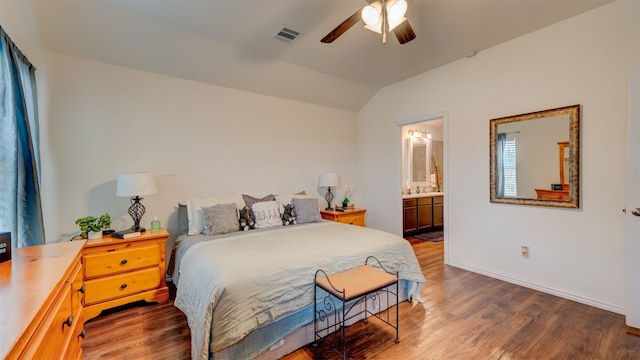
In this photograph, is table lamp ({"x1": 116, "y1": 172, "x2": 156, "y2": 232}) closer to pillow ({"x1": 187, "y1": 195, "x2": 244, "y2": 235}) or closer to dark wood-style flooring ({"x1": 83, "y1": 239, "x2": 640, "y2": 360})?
pillow ({"x1": 187, "y1": 195, "x2": 244, "y2": 235})

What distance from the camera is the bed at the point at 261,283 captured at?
1.64m

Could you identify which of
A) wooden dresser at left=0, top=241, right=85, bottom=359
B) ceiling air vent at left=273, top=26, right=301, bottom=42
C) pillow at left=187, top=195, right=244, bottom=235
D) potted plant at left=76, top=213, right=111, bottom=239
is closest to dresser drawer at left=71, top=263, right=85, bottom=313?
wooden dresser at left=0, top=241, right=85, bottom=359

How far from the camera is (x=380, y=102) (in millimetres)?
4691

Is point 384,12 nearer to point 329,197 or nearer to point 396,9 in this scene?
point 396,9

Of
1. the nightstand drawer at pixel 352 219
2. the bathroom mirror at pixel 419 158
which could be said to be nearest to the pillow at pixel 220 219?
the nightstand drawer at pixel 352 219

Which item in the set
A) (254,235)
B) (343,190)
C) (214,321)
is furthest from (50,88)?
(343,190)

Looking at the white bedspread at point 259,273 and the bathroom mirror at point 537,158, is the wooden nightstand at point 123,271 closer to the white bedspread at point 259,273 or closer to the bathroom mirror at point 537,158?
the white bedspread at point 259,273

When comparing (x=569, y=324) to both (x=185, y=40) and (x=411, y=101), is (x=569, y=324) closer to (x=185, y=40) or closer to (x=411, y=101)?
(x=411, y=101)

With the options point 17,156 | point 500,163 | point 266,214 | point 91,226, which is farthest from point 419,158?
point 17,156

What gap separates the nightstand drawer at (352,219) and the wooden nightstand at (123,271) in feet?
8.18

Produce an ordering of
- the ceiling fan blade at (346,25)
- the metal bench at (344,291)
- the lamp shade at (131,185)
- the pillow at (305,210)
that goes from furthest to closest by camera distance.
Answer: the pillow at (305,210) → the lamp shade at (131,185) → the ceiling fan blade at (346,25) → the metal bench at (344,291)

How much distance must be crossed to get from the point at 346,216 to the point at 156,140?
2830mm

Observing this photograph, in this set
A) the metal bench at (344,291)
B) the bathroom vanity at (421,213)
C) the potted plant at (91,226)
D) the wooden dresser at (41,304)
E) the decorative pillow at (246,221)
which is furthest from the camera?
the bathroom vanity at (421,213)

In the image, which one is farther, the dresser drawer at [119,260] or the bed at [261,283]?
the dresser drawer at [119,260]
